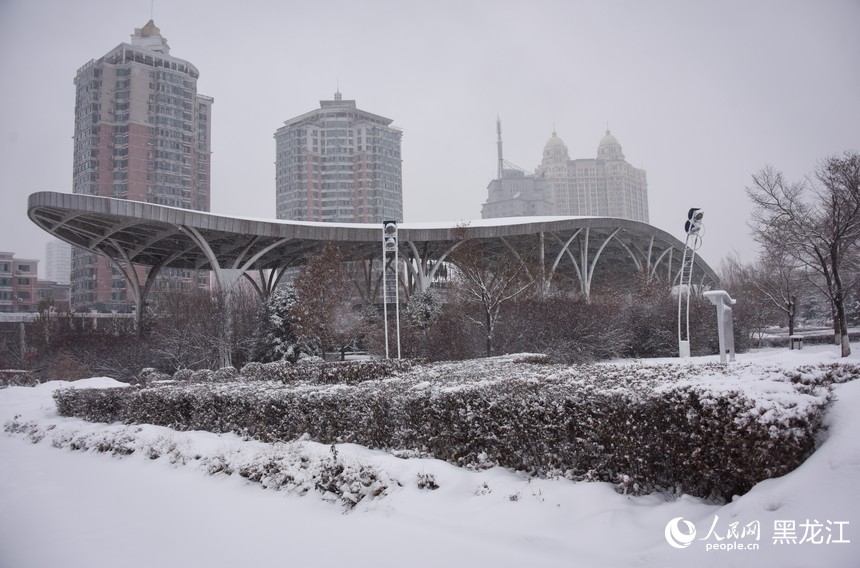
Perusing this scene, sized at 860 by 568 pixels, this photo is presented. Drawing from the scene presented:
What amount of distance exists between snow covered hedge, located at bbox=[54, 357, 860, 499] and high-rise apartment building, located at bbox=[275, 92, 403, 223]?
87712mm

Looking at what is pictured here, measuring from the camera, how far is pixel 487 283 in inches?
770

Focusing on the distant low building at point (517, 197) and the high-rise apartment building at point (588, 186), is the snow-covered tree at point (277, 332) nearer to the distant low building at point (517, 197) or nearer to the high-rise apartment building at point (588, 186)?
the distant low building at point (517, 197)

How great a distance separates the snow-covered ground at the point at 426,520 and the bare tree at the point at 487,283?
1254 centimetres

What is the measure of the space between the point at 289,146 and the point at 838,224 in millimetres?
90143

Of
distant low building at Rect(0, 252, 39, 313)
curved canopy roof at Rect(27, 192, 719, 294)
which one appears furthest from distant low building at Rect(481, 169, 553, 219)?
distant low building at Rect(0, 252, 39, 313)

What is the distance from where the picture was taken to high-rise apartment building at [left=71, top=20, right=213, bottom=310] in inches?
2630

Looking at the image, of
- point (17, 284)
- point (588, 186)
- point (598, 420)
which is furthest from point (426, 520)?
point (588, 186)

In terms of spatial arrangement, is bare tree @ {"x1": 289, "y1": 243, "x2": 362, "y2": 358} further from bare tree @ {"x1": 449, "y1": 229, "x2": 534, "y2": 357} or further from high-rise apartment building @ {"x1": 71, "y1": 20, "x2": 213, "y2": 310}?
high-rise apartment building @ {"x1": 71, "y1": 20, "x2": 213, "y2": 310}

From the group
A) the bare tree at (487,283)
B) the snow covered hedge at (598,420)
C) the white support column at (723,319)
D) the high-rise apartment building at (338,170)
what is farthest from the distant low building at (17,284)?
the white support column at (723,319)

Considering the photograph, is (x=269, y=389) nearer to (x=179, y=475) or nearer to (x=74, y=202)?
(x=179, y=475)

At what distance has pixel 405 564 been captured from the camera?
12.8 ft

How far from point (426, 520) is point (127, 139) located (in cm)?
7796

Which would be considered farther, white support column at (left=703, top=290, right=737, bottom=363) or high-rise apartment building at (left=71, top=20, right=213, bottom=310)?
high-rise apartment building at (left=71, top=20, right=213, bottom=310)

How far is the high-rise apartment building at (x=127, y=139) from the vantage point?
6681 centimetres
